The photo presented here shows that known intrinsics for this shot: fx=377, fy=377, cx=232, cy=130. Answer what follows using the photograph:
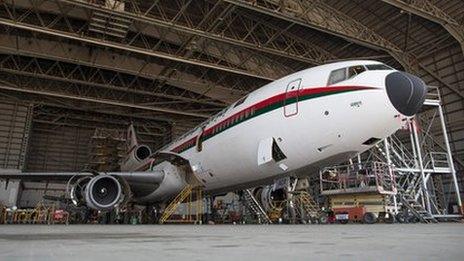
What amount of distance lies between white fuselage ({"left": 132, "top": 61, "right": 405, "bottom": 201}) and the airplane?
2 centimetres

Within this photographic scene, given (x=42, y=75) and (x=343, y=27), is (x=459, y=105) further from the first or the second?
(x=42, y=75)

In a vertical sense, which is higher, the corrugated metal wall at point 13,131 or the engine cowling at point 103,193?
the corrugated metal wall at point 13,131

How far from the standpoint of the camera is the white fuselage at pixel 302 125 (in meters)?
8.64

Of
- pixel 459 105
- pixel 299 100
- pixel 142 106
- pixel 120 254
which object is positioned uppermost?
pixel 142 106

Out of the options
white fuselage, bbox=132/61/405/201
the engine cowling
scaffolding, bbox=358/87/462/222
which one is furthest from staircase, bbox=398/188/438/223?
the engine cowling

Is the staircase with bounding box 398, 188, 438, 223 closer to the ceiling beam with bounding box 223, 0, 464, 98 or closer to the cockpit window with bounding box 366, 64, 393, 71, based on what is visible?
the cockpit window with bounding box 366, 64, 393, 71

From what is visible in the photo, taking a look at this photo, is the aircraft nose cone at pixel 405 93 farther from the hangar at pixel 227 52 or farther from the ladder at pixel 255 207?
the hangar at pixel 227 52

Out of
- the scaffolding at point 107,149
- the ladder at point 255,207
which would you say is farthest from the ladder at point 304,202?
the scaffolding at point 107,149

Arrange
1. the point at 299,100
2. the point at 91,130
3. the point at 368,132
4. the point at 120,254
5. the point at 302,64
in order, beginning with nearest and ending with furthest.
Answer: the point at 120,254, the point at 368,132, the point at 299,100, the point at 302,64, the point at 91,130

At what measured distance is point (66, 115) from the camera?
3419 centimetres

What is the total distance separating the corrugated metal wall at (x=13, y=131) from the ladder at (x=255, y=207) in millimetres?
23807

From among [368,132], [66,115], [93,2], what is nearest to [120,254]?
[368,132]

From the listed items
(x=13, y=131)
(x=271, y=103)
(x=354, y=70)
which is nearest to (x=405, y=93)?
(x=354, y=70)

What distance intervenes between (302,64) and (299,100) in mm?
16820
